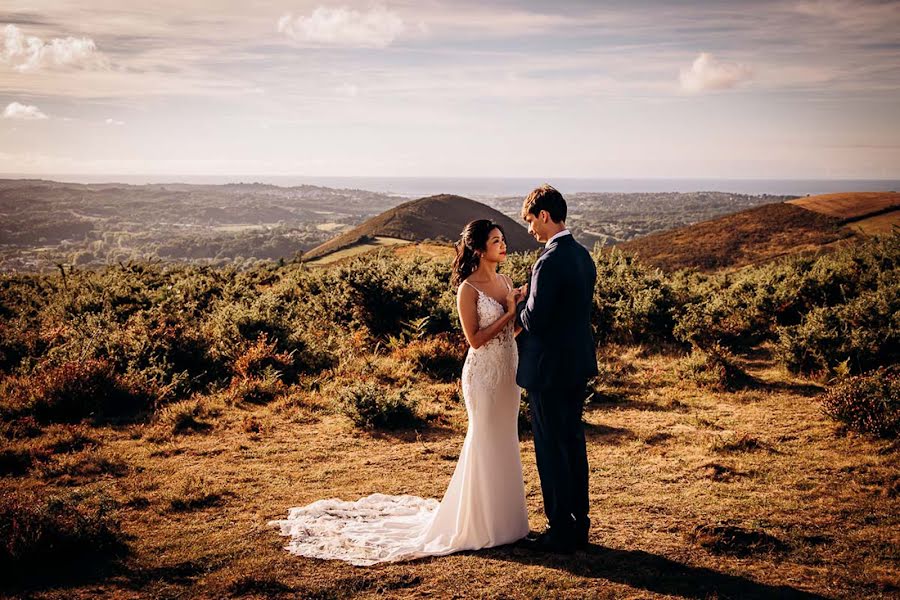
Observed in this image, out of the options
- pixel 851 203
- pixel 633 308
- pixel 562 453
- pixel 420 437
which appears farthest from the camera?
pixel 851 203

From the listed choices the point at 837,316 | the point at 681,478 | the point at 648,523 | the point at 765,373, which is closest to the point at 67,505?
the point at 648,523

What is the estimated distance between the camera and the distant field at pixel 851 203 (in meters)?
44.8

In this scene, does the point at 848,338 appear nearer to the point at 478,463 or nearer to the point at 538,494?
the point at 538,494

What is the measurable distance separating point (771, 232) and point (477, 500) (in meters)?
45.7

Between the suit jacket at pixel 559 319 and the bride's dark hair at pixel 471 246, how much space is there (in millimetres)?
672

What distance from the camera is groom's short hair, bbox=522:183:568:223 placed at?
4.75 metres

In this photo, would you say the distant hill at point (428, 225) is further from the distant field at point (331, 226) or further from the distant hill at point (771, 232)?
the distant field at point (331, 226)

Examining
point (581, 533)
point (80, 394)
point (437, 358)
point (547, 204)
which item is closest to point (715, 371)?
point (437, 358)

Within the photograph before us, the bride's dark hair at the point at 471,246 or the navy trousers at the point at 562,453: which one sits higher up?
the bride's dark hair at the point at 471,246

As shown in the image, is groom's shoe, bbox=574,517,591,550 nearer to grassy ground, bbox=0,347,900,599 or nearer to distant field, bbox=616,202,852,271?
grassy ground, bbox=0,347,900,599

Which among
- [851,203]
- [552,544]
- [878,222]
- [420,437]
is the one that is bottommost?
[420,437]

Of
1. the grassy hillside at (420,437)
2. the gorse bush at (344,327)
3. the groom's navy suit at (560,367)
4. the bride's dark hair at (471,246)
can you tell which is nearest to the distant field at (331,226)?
the gorse bush at (344,327)

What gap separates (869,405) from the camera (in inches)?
325

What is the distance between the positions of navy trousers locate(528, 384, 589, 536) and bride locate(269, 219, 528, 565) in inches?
14.4
